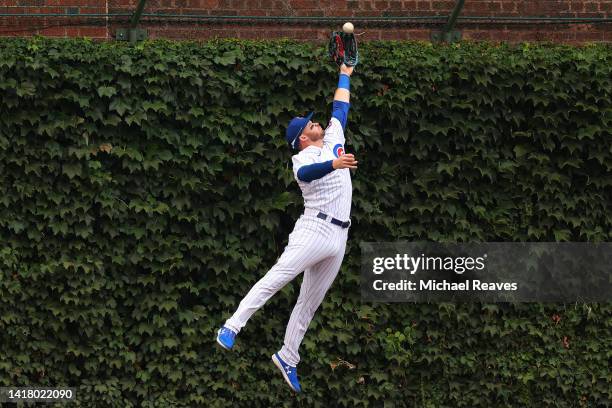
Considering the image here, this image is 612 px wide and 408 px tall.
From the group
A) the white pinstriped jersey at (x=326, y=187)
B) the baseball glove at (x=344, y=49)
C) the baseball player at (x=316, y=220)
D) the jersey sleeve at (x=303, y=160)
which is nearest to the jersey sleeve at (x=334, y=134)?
the baseball player at (x=316, y=220)

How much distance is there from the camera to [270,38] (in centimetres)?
1112

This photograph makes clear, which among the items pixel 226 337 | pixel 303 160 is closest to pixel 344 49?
pixel 303 160

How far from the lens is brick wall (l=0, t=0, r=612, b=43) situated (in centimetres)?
1084

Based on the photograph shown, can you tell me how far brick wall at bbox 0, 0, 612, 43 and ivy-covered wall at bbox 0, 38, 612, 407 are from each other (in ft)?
4.10

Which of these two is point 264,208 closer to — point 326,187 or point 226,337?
point 326,187

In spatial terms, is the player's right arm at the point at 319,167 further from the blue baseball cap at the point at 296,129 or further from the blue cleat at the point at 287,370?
the blue cleat at the point at 287,370

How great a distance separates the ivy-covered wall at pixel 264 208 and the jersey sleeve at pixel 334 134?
133 centimetres

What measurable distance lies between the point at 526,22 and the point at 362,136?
8.50 ft

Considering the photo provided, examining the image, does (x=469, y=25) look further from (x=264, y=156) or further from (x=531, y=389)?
(x=531, y=389)

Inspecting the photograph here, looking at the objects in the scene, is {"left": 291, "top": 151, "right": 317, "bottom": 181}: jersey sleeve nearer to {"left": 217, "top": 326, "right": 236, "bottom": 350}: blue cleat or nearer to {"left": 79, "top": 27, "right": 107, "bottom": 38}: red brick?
{"left": 217, "top": 326, "right": 236, "bottom": 350}: blue cleat

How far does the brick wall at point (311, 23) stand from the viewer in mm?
10836

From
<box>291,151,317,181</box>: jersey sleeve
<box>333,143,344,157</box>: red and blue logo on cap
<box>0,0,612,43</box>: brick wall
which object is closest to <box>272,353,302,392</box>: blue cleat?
<box>291,151,317,181</box>: jersey sleeve

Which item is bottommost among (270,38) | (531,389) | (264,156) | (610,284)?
(531,389)

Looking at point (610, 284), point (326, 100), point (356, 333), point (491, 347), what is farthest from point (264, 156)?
point (610, 284)
